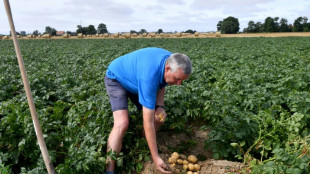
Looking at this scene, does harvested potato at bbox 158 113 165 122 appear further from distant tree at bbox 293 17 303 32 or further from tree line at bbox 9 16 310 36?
distant tree at bbox 293 17 303 32

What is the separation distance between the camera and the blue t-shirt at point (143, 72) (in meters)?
2.72

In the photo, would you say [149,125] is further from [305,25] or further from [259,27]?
[259,27]

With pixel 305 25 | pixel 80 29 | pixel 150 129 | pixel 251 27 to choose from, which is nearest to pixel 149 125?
pixel 150 129

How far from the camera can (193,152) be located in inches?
151

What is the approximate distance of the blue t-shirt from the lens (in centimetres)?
272

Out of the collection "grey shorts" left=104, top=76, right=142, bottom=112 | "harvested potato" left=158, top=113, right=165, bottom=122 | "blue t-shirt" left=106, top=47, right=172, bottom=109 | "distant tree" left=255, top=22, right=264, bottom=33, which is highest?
"blue t-shirt" left=106, top=47, right=172, bottom=109

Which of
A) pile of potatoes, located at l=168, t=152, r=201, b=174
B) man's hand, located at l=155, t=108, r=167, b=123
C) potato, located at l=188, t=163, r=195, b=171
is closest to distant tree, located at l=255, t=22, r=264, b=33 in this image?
man's hand, located at l=155, t=108, r=167, b=123

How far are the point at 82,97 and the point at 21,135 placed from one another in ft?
5.97

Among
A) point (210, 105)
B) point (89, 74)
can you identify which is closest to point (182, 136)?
point (210, 105)

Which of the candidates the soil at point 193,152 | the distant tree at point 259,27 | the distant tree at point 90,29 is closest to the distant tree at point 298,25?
the distant tree at point 259,27

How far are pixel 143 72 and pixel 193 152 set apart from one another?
5.53 feet

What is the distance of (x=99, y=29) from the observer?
81188 millimetres

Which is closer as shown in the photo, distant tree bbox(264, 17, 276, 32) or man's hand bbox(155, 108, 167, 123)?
man's hand bbox(155, 108, 167, 123)

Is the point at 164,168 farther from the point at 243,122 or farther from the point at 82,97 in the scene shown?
the point at 82,97
